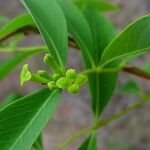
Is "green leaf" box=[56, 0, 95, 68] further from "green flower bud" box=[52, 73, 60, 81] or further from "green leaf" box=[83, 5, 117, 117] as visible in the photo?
"green flower bud" box=[52, 73, 60, 81]

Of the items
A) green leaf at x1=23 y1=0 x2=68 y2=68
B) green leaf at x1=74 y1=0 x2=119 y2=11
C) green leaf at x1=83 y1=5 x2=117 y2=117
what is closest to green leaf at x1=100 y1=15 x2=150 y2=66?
green leaf at x1=23 y1=0 x2=68 y2=68

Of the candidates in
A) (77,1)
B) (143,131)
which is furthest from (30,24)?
(143,131)

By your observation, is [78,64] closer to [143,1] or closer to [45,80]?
[143,1]

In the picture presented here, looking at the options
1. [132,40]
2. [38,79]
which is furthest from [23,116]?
[132,40]

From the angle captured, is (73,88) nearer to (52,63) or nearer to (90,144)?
(52,63)

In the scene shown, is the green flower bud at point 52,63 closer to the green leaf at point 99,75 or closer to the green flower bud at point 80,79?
the green flower bud at point 80,79
